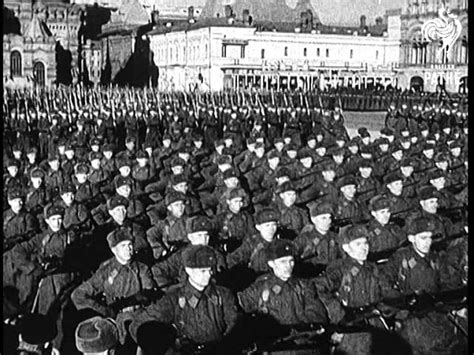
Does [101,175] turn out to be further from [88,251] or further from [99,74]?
[99,74]

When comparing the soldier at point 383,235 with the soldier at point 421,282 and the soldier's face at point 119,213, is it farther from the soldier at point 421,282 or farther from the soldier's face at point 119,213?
the soldier's face at point 119,213

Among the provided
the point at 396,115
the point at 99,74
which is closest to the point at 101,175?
the point at 396,115

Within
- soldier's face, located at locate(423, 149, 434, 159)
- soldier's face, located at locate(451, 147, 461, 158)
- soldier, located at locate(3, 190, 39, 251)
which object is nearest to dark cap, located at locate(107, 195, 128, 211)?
soldier, located at locate(3, 190, 39, 251)

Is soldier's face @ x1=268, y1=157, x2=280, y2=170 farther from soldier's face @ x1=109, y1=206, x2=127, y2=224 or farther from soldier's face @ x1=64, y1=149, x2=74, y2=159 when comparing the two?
soldier's face @ x1=109, y1=206, x2=127, y2=224

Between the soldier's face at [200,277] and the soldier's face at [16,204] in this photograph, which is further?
the soldier's face at [16,204]

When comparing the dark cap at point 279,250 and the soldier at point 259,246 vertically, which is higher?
the dark cap at point 279,250

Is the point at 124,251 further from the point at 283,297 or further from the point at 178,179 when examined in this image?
the point at 178,179

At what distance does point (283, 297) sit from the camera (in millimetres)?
5348

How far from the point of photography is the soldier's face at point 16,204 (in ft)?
26.1

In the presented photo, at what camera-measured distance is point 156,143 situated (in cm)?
1833

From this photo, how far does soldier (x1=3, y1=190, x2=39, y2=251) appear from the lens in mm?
7541

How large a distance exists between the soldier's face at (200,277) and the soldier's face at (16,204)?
3351 mm

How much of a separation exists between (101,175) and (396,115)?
551 inches

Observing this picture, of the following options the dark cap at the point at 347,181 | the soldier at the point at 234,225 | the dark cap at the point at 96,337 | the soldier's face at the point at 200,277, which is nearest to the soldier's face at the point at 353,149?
the dark cap at the point at 347,181
